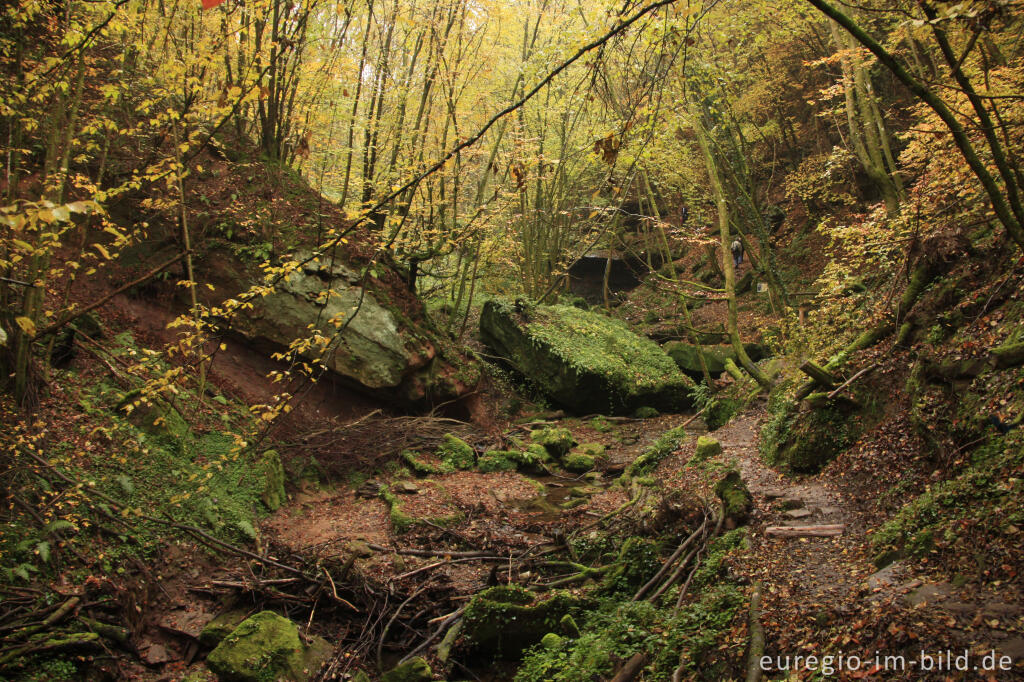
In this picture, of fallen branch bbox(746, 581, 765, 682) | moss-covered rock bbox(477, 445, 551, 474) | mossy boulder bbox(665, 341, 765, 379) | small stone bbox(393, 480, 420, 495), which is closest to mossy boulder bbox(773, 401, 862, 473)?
fallen branch bbox(746, 581, 765, 682)

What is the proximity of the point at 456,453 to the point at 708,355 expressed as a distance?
8316 millimetres

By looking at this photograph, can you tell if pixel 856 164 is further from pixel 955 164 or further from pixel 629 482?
pixel 629 482

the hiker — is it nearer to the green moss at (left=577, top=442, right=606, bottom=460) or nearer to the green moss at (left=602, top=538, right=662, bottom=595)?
the green moss at (left=577, top=442, right=606, bottom=460)

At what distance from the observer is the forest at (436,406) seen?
3922mm

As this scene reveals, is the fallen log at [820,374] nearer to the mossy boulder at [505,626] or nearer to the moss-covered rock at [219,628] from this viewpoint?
the mossy boulder at [505,626]

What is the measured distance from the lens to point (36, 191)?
8031 mm


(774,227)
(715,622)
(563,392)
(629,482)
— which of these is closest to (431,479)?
(629,482)

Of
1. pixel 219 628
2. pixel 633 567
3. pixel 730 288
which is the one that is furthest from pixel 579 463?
pixel 219 628

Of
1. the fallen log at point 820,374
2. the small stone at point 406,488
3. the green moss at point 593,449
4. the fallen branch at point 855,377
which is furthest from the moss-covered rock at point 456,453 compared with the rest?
the fallen branch at point 855,377

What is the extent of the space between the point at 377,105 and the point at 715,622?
13.2m

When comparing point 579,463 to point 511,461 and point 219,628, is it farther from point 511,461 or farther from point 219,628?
point 219,628

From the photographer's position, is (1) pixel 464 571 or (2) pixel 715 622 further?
(1) pixel 464 571

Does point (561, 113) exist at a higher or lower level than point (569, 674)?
higher

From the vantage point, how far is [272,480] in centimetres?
848
